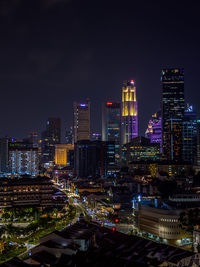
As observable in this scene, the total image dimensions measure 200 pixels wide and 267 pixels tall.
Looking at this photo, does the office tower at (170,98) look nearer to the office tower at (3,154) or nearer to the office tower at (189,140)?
the office tower at (189,140)

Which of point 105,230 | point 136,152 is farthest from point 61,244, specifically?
point 136,152

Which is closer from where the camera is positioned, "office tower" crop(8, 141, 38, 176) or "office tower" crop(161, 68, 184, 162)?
"office tower" crop(8, 141, 38, 176)

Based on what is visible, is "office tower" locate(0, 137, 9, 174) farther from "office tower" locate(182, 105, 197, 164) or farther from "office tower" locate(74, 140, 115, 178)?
"office tower" locate(182, 105, 197, 164)

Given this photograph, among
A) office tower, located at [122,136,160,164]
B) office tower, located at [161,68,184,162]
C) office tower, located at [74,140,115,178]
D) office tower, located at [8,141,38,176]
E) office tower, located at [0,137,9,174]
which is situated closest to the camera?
office tower, located at [8,141,38,176]

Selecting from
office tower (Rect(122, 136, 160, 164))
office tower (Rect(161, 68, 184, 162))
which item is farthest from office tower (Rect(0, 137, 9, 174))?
office tower (Rect(161, 68, 184, 162))

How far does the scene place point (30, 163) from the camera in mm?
132125

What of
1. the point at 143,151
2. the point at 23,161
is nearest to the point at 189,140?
the point at 143,151

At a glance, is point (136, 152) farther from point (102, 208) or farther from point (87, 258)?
point (87, 258)

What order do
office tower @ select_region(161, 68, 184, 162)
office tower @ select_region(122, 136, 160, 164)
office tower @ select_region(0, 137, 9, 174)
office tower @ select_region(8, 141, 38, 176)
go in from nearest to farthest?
1. office tower @ select_region(8, 141, 38, 176)
2. office tower @ select_region(0, 137, 9, 174)
3. office tower @ select_region(161, 68, 184, 162)
4. office tower @ select_region(122, 136, 160, 164)

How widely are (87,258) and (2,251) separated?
11.6 meters


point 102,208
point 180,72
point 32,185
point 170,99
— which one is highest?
point 180,72

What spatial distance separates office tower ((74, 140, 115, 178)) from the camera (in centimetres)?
13838

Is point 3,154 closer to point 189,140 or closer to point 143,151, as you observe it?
point 143,151

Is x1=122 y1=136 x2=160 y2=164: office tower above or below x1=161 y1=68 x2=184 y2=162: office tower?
below
